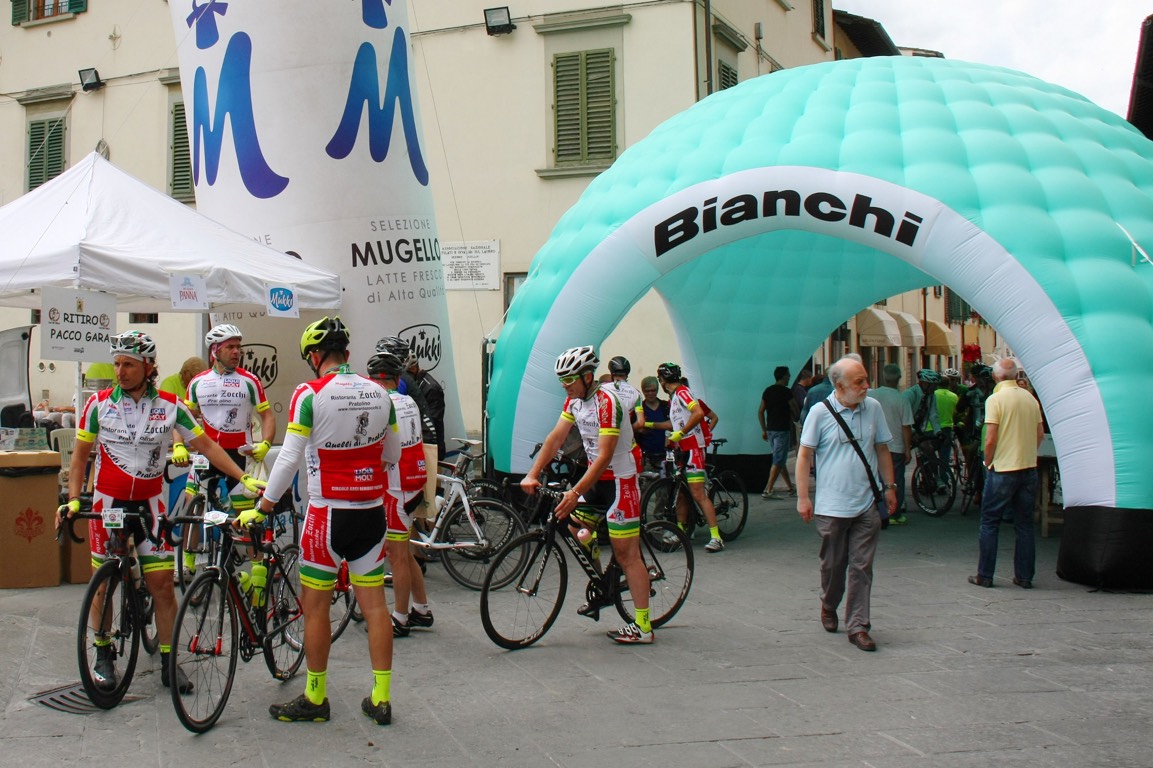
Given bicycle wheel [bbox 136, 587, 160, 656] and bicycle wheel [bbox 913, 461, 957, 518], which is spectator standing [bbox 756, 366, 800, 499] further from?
bicycle wheel [bbox 136, 587, 160, 656]

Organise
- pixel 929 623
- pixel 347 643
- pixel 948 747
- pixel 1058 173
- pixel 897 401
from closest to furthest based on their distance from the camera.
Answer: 1. pixel 948 747
2. pixel 347 643
3. pixel 929 623
4. pixel 1058 173
5. pixel 897 401

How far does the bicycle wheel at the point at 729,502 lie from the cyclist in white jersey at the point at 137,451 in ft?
19.1

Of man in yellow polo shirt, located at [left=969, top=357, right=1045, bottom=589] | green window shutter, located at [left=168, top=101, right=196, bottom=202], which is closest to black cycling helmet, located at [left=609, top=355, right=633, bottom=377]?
man in yellow polo shirt, located at [left=969, top=357, right=1045, bottom=589]

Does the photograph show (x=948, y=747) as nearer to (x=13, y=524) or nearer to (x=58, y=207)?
(x=13, y=524)

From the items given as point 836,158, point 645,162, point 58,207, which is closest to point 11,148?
point 58,207

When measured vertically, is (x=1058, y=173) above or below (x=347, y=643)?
above

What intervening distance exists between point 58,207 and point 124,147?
1285 cm

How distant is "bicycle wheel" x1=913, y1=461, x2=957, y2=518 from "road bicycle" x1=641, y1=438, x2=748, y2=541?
273 centimetres

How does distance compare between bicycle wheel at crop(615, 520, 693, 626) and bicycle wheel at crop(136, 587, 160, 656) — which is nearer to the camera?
bicycle wheel at crop(136, 587, 160, 656)

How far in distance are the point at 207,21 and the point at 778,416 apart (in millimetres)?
7618

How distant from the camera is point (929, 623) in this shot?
6789mm

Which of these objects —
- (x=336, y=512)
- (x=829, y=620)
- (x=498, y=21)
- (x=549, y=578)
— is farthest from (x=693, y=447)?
(x=498, y=21)

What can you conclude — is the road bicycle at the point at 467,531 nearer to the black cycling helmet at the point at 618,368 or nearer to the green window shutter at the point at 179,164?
the black cycling helmet at the point at 618,368

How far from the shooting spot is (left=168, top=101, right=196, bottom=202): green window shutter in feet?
64.8
